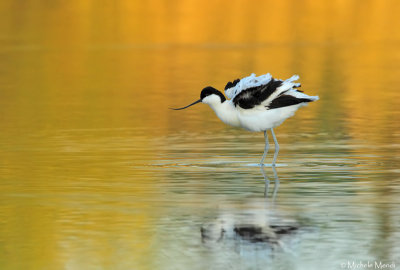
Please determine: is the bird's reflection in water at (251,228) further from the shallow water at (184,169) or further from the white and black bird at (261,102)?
the white and black bird at (261,102)

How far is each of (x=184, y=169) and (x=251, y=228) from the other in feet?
14.5

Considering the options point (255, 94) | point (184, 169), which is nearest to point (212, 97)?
point (255, 94)

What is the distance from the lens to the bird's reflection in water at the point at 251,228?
10.4 m

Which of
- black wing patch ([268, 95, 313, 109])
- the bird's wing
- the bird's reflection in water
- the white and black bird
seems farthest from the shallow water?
the bird's wing

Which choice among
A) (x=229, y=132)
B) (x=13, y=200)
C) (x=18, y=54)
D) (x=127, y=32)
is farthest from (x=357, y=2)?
(x=13, y=200)

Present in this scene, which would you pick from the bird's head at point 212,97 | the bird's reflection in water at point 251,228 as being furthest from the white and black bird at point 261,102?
the bird's reflection in water at point 251,228

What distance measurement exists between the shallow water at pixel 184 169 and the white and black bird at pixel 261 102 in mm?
585

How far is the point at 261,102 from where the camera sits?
51.6 ft

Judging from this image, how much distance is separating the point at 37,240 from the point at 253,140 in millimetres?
8472

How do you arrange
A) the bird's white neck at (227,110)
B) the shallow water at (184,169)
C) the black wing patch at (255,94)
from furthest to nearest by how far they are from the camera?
the bird's white neck at (227,110) → the black wing patch at (255,94) → the shallow water at (184,169)

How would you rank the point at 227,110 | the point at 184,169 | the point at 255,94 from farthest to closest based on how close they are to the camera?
the point at 227,110 → the point at 255,94 → the point at 184,169

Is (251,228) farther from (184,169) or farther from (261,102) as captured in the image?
(261,102)

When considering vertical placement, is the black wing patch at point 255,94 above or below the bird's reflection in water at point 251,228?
above

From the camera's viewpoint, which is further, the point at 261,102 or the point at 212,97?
the point at 212,97
